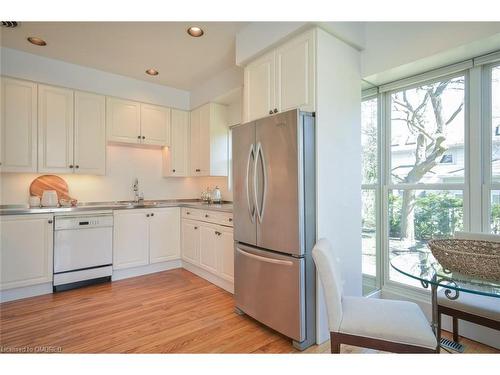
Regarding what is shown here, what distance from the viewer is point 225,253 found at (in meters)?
3.03

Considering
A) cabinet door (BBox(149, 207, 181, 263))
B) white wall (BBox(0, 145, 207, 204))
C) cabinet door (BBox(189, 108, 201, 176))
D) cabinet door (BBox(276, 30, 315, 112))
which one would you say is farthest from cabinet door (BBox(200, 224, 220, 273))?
cabinet door (BBox(276, 30, 315, 112))

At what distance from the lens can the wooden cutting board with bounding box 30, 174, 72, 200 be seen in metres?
3.35

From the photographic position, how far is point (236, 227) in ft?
8.27

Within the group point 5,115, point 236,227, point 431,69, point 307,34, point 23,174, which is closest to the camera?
point 307,34

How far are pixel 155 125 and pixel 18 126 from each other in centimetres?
158

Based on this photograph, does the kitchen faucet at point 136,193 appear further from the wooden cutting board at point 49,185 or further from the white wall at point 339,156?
the white wall at point 339,156

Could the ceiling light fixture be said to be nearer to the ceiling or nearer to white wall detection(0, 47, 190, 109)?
the ceiling

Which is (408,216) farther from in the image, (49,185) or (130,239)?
(49,185)

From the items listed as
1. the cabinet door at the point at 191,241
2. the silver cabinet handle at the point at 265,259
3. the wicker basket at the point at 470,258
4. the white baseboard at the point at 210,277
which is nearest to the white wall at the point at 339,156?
the silver cabinet handle at the point at 265,259

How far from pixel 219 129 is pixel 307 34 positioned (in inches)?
83.9

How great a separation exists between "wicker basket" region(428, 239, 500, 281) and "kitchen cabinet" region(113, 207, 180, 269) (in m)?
3.22

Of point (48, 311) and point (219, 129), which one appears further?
point (219, 129)
